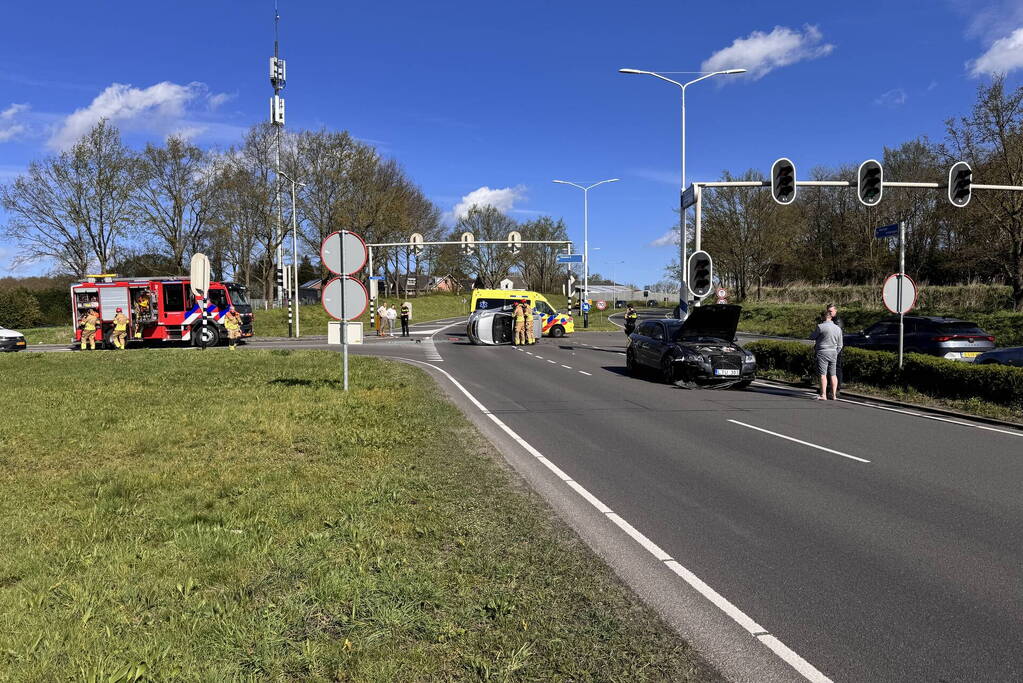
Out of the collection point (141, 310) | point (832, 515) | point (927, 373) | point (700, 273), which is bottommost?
point (832, 515)

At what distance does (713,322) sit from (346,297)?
8.27m

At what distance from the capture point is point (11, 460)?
288 inches

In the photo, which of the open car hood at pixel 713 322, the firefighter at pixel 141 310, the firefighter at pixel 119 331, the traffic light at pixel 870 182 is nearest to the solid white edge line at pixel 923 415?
the open car hood at pixel 713 322

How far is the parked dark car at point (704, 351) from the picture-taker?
15.2 m

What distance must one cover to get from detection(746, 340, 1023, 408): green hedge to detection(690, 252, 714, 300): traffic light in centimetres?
436

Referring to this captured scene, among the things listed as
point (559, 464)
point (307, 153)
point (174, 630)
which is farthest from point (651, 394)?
point (307, 153)

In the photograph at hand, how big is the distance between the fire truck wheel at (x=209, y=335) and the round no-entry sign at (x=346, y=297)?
20147 mm

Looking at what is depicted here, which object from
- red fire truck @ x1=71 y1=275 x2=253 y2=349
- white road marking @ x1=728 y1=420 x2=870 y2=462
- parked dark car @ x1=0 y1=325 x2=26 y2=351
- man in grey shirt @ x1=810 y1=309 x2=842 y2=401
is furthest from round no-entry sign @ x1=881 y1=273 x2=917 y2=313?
parked dark car @ x1=0 y1=325 x2=26 y2=351

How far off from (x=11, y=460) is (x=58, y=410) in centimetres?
383

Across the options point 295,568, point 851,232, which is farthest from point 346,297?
point 851,232

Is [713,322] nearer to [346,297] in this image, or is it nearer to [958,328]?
[958,328]

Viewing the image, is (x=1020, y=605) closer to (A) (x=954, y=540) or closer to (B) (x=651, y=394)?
(A) (x=954, y=540)

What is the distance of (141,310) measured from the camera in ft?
97.0

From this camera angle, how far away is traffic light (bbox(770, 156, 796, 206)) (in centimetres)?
1934
